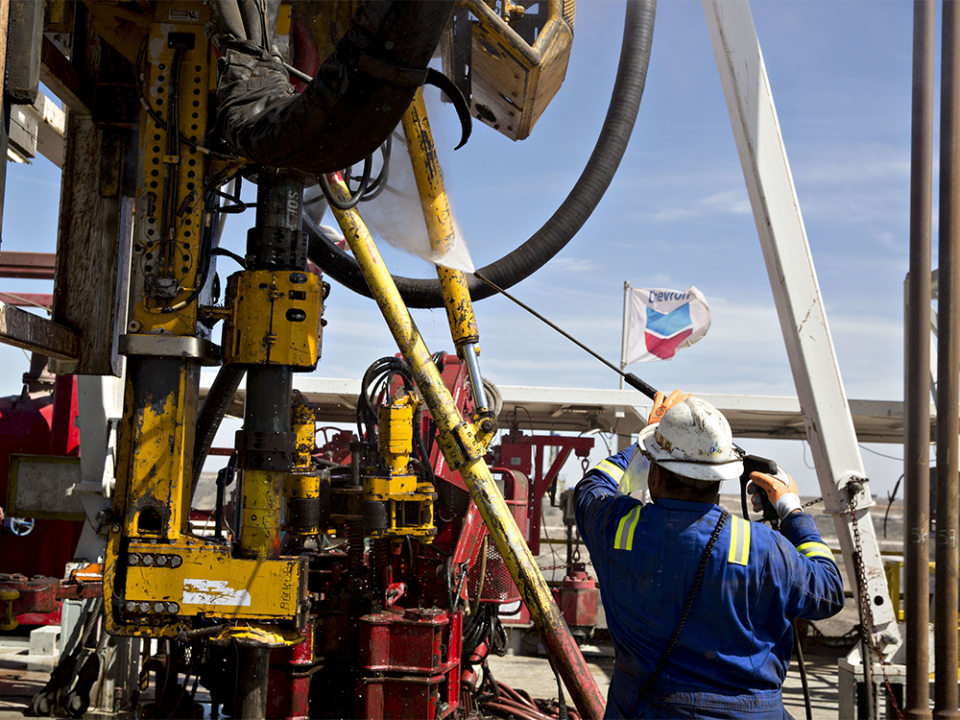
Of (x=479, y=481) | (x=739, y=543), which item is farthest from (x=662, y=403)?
(x=479, y=481)

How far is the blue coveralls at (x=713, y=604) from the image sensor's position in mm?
2486

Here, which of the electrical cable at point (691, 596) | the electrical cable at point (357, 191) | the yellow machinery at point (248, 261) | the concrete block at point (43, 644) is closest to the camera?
the electrical cable at point (691, 596)

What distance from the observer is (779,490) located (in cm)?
293

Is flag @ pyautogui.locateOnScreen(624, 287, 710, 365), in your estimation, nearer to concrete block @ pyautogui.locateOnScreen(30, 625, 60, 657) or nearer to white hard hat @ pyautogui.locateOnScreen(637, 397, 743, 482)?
concrete block @ pyautogui.locateOnScreen(30, 625, 60, 657)

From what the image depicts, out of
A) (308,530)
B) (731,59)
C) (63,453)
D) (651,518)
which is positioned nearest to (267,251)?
(308,530)

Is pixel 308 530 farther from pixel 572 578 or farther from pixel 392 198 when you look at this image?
pixel 572 578

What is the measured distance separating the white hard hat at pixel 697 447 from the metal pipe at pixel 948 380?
3974 millimetres

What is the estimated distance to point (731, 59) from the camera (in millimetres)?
5750

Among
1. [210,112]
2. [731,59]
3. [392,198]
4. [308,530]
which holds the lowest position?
[308,530]

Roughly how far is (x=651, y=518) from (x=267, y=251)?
201cm

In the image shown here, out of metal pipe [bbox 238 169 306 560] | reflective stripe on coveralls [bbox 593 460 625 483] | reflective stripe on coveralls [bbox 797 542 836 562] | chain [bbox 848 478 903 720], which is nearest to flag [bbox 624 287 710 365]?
chain [bbox 848 478 903 720]

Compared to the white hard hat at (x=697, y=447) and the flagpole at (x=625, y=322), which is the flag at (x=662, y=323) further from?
the white hard hat at (x=697, y=447)

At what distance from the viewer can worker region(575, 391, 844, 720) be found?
2490 millimetres

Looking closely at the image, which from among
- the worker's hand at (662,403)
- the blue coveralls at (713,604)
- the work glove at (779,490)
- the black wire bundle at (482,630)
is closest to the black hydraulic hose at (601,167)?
the worker's hand at (662,403)
